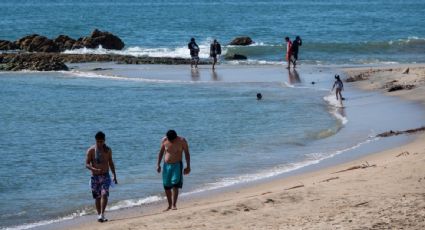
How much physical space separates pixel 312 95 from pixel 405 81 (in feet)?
10.8

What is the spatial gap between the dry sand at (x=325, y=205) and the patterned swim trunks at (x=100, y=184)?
1.60 ft

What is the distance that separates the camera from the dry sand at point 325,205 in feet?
38.0

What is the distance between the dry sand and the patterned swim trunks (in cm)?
49

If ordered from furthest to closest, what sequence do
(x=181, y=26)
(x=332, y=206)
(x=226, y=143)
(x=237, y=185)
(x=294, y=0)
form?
(x=294, y=0) < (x=181, y=26) < (x=226, y=143) < (x=237, y=185) < (x=332, y=206)

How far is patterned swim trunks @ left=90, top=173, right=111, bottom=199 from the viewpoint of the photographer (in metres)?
13.2

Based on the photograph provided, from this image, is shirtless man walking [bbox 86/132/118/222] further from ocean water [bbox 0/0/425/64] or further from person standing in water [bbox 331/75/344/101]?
ocean water [bbox 0/0/425/64]

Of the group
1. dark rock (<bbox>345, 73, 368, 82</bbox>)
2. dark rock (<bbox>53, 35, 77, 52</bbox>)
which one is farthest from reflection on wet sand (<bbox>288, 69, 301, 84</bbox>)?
dark rock (<bbox>53, 35, 77, 52</bbox>)

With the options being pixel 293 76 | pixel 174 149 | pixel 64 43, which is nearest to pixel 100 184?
pixel 174 149

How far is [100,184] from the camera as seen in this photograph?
13.2 metres

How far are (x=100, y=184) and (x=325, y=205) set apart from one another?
11.2 ft

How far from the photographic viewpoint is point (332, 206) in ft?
40.6

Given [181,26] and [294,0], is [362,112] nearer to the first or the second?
[181,26]

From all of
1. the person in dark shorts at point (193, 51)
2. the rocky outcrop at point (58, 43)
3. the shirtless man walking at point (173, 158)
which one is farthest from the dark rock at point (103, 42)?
the shirtless man walking at point (173, 158)

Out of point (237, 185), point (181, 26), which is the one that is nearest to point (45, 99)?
point (237, 185)
